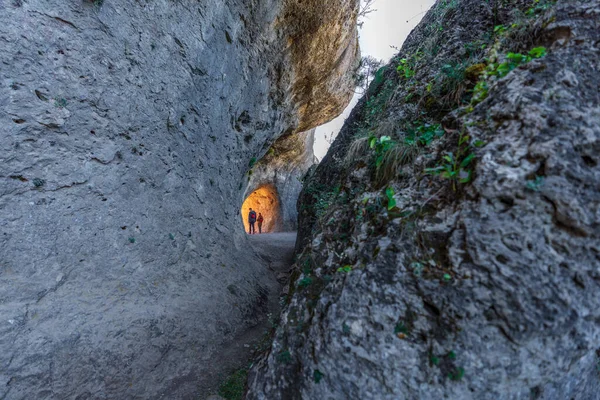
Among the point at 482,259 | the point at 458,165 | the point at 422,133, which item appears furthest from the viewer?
the point at 422,133

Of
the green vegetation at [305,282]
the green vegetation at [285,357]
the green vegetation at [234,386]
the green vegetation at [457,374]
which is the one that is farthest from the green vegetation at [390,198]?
the green vegetation at [234,386]

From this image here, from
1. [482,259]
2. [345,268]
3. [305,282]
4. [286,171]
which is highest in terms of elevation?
[286,171]

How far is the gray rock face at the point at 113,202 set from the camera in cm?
323

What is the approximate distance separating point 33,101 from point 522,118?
18.3ft

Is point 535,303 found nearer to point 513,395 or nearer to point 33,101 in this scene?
point 513,395

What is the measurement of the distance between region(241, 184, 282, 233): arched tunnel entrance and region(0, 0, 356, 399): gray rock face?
40.4 feet

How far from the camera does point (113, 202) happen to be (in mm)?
4195

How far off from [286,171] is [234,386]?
15.5 meters

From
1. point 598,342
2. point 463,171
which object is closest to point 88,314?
point 463,171

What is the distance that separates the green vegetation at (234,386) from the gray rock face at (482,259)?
964 mm

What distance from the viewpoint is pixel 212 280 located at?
5707 mm

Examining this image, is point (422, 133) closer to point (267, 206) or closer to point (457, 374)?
point (457, 374)

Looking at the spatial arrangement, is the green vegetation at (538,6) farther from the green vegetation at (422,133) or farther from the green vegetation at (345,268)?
the green vegetation at (345,268)

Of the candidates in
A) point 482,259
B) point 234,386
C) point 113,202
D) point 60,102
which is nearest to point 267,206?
point 113,202
